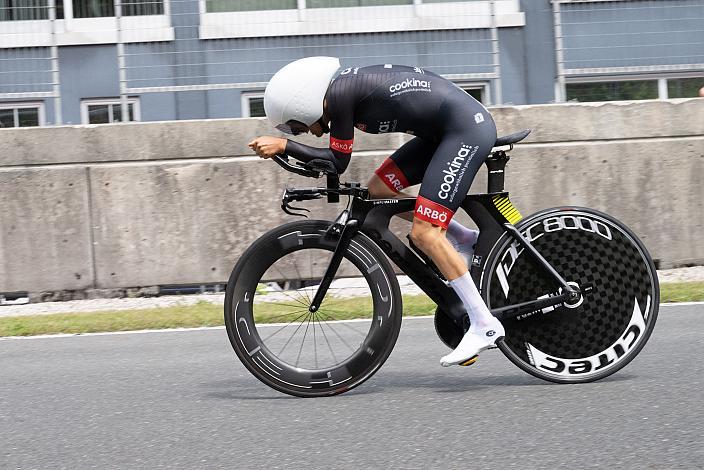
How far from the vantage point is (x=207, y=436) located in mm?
4762

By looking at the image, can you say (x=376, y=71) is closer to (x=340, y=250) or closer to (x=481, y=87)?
(x=340, y=250)

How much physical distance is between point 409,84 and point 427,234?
0.70m

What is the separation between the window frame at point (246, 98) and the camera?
1048cm

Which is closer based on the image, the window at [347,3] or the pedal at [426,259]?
the pedal at [426,259]

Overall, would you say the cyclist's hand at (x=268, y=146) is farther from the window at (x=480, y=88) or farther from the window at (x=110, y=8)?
the window at (x=110, y=8)

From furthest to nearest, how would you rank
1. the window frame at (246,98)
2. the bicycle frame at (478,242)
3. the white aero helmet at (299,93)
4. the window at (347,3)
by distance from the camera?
the window at (347,3) → the window frame at (246,98) → the bicycle frame at (478,242) → the white aero helmet at (299,93)

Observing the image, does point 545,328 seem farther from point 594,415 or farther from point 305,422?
point 305,422

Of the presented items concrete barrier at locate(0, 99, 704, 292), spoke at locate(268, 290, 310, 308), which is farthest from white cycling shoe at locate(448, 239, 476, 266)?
concrete barrier at locate(0, 99, 704, 292)

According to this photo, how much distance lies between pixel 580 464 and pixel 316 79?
2.09 metres

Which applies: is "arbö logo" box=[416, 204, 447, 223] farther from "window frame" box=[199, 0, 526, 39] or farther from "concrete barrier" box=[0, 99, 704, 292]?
"window frame" box=[199, 0, 526, 39]

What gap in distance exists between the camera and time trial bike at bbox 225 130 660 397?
544 centimetres

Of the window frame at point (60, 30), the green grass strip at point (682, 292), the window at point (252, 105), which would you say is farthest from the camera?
the window at point (252, 105)

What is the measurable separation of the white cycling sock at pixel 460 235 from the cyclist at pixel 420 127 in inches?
7.1

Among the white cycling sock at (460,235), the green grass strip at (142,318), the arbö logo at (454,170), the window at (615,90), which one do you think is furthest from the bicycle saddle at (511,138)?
the window at (615,90)
